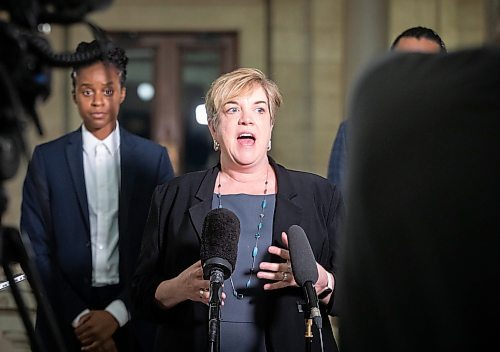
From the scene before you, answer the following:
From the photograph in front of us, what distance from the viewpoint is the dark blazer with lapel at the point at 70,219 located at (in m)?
3.38

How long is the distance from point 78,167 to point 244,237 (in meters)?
0.90

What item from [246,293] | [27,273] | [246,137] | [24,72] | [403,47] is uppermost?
[403,47]

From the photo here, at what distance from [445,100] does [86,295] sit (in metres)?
2.38

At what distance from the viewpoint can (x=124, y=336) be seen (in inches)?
135

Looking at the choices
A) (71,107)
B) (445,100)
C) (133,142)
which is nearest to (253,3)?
(71,107)

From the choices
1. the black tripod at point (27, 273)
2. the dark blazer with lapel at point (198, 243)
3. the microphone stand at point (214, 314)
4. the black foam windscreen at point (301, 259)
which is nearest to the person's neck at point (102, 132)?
the dark blazer with lapel at point (198, 243)

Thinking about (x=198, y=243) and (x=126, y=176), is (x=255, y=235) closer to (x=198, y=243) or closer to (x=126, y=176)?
(x=198, y=243)

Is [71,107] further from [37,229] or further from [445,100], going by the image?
[445,100]

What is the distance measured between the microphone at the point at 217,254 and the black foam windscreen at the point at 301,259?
0.50 feet

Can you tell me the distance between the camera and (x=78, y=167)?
348cm

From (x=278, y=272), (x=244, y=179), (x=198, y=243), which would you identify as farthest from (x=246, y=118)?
(x=278, y=272)

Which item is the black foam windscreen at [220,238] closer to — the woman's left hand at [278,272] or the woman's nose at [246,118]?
the woman's left hand at [278,272]

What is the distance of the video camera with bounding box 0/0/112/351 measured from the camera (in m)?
1.52

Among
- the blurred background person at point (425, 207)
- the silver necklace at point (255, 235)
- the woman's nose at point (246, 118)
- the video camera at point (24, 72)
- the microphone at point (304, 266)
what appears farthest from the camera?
the woman's nose at point (246, 118)
